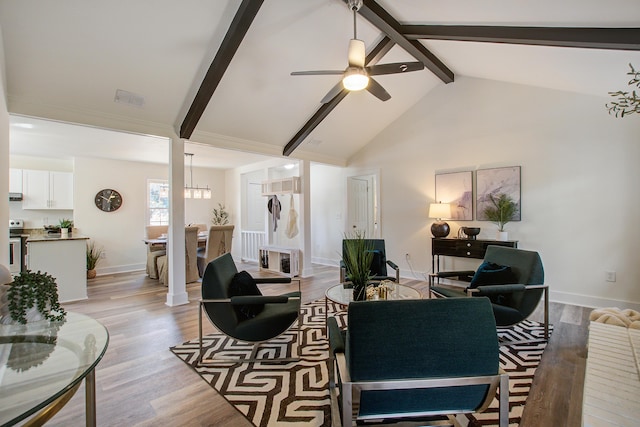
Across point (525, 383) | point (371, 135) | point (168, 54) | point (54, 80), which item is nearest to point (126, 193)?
point (54, 80)

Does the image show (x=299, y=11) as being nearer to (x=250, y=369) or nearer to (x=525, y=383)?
(x=250, y=369)

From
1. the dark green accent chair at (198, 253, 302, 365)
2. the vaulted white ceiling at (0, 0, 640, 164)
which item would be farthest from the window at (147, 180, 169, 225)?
the dark green accent chair at (198, 253, 302, 365)

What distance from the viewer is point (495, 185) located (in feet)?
14.5

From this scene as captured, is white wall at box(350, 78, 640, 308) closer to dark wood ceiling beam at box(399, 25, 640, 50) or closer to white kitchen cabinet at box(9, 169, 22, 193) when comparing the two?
dark wood ceiling beam at box(399, 25, 640, 50)

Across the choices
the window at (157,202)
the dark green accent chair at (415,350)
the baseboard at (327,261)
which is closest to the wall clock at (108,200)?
the window at (157,202)

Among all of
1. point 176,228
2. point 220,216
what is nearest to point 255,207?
point 220,216

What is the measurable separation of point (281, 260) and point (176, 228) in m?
2.28

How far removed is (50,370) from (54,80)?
3.02 metres

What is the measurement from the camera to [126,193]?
659 cm

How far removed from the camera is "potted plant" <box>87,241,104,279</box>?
5.68m

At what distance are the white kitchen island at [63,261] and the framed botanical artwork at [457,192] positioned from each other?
18.6 ft

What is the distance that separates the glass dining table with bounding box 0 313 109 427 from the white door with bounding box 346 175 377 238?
5184mm

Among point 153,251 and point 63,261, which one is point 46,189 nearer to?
point 153,251

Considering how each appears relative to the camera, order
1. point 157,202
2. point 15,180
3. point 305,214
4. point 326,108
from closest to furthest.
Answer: point 326,108
point 15,180
point 305,214
point 157,202
